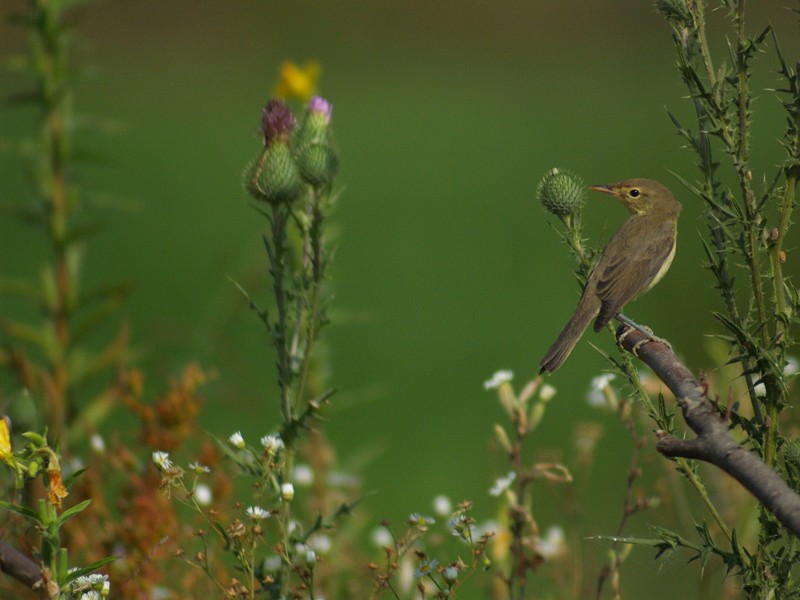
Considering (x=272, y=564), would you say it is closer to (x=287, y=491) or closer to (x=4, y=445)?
(x=287, y=491)

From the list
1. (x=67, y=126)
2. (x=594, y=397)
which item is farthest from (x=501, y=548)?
(x=67, y=126)

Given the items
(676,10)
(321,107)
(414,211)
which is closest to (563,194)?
(676,10)

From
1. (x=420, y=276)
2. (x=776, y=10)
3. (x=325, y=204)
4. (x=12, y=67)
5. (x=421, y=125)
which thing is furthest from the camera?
(x=776, y=10)

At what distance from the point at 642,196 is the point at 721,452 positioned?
2.18 meters

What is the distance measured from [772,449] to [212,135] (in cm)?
1048

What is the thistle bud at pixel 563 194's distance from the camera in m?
2.34

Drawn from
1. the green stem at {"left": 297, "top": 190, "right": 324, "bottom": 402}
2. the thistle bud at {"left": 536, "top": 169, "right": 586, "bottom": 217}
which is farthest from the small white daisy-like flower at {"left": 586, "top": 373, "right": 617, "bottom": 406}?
the green stem at {"left": 297, "top": 190, "right": 324, "bottom": 402}

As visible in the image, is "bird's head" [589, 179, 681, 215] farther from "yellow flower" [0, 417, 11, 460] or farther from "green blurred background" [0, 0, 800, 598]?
"yellow flower" [0, 417, 11, 460]

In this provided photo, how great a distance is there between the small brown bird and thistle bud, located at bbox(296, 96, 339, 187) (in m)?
0.78

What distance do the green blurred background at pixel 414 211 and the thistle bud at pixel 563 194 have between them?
0.10m

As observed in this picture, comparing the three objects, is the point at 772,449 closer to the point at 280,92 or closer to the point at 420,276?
the point at 280,92

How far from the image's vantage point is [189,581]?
290 centimetres

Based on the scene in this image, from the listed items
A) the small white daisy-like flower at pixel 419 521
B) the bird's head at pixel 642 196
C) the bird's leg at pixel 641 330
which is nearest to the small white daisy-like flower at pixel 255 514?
the small white daisy-like flower at pixel 419 521

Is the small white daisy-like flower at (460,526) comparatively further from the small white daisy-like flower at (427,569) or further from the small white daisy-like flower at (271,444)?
the small white daisy-like flower at (271,444)
